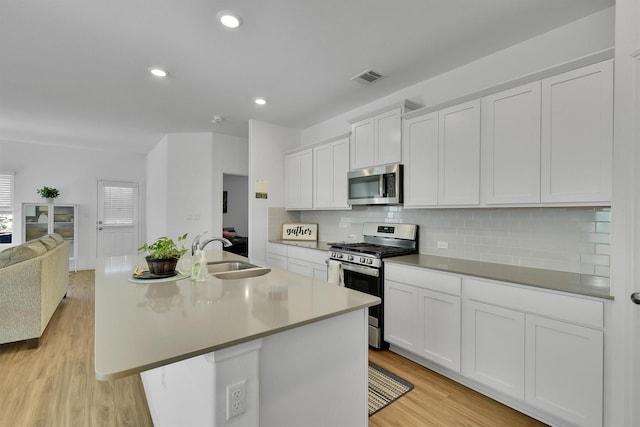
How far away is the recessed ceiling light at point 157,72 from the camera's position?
2.82 meters

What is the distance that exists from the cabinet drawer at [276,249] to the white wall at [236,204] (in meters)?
3.18

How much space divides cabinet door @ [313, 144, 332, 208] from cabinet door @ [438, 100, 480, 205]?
1.52 meters

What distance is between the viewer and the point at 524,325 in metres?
1.81

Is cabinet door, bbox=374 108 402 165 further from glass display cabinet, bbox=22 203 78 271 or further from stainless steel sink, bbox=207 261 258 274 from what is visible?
glass display cabinet, bbox=22 203 78 271

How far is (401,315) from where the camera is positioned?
253 centimetres

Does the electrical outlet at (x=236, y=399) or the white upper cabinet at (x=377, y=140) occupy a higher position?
the white upper cabinet at (x=377, y=140)

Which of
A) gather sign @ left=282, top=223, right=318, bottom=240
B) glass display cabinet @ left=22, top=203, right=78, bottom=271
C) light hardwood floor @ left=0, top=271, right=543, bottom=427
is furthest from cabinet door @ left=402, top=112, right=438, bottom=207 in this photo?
glass display cabinet @ left=22, top=203, right=78, bottom=271

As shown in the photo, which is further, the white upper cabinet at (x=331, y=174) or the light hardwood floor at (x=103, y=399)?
the white upper cabinet at (x=331, y=174)

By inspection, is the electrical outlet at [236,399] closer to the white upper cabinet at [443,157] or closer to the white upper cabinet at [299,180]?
the white upper cabinet at [443,157]

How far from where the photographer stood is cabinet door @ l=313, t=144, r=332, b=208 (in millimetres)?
3814

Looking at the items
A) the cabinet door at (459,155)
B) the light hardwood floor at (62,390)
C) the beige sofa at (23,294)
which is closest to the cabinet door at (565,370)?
the cabinet door at (459,155)

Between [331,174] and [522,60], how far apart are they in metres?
2.16

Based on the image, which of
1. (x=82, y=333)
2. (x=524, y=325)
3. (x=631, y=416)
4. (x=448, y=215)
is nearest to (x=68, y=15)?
(x=82, y=333)

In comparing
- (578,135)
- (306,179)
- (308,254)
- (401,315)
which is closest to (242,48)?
(306,179)
